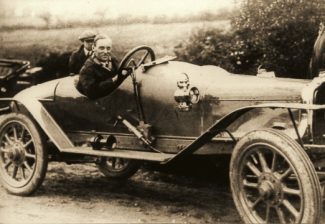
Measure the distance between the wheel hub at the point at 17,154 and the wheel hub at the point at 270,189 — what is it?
291 cm

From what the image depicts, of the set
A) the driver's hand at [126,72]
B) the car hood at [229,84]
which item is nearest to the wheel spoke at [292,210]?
the car hood at [229,84]

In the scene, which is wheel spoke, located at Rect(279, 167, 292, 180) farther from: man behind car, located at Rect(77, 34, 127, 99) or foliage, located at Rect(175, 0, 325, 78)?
foliage, located at Rect(175, 0, 325, 78)

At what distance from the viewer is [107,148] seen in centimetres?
545

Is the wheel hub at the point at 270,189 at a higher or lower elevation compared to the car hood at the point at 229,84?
lower

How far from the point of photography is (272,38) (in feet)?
25.7

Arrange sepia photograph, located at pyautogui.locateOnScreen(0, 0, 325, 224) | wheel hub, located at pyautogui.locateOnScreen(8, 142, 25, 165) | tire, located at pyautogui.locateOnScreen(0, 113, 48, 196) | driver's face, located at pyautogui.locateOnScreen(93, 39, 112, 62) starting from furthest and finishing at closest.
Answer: wheel hub, located at pyautogui.locateOnScreen(8, 142, 25, 165)
tire, located at pyautogui.locateOnScreen(0, 113, 48, 196)
driver's face, located at pyautogui.locateOnScreen(93, 39, 112, 62)
sepia photograph, located at pyautogui.locateOnScreen(0, 0, 325, 224)

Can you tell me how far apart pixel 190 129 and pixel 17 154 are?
81.1 inches

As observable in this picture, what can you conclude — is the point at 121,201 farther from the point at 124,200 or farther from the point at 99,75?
the point at 99,75

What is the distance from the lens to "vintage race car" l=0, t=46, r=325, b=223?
4027mm

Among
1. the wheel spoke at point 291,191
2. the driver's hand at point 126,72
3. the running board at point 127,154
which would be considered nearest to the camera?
the wheel spoke at point 291,191

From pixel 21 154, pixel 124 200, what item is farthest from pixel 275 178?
pixel 21 154

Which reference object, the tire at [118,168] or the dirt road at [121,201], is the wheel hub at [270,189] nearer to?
the dirt road at [121,201]

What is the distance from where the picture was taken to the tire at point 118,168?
6664 millimetres

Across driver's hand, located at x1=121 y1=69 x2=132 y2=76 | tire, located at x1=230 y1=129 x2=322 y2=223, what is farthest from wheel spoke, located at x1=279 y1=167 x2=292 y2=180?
driver's hand, located at x1=121 y1=69 x2=132 y2=76
